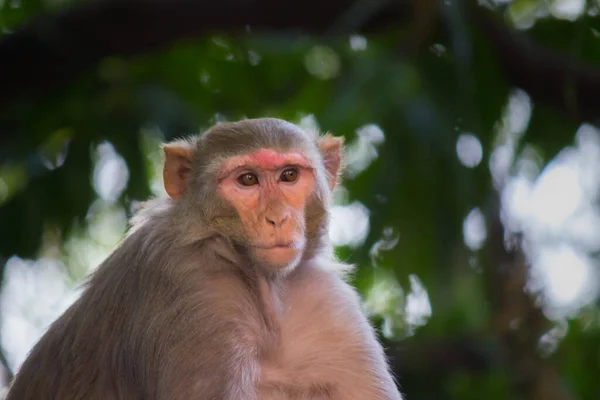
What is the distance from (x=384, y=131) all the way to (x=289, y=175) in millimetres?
2683

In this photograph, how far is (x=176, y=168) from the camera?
5.28 meters

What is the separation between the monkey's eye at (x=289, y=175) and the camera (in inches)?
200

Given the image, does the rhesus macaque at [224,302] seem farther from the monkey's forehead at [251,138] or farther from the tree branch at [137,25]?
the tree branch at [137,25]

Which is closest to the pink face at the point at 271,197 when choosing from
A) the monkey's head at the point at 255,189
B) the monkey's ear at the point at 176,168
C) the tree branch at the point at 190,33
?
the monkey's head at the point at 255,189

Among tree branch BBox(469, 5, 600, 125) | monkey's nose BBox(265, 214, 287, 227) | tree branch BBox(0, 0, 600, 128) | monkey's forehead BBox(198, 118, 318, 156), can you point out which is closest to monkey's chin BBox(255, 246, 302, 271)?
monkey's nose BBox(265, 214, 287, 227)

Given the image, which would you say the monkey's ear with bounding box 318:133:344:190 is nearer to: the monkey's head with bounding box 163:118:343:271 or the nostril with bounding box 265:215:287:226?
the monkey's head with bounding box 163:118:343:271

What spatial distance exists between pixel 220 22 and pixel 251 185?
3785mm

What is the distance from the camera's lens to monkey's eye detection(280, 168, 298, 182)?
16.6ft

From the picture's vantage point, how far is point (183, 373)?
4.61 meters

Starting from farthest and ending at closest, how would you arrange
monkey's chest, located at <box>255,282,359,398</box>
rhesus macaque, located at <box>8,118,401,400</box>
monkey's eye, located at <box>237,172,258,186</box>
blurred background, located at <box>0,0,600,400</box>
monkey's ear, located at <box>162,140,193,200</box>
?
1. blurred background, located at <box>0,0,600,400</box>
2. monkey's ear, located at <box>162,140,193,200</box>
3. monkey's eye, located at <box>237,172,258,186</box>
4. monkey's chest, located at <box>255,282,359,398</box>
5. rhesus macaque, located at <box>8,118,401,400</box>

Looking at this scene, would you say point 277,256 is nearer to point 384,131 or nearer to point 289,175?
point 289,175

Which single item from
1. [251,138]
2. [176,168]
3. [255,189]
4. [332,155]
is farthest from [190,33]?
[255,189]

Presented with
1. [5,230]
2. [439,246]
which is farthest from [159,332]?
[5,230]

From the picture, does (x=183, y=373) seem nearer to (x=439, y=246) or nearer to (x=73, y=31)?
(x=439, y=246)
